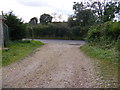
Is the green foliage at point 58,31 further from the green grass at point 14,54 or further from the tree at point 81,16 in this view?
the green grass at point 14,54

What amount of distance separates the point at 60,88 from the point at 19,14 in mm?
14868

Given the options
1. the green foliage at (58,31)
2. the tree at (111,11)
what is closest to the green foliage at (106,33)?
the tree at (111,11)

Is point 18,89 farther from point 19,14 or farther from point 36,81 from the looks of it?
point 19,14

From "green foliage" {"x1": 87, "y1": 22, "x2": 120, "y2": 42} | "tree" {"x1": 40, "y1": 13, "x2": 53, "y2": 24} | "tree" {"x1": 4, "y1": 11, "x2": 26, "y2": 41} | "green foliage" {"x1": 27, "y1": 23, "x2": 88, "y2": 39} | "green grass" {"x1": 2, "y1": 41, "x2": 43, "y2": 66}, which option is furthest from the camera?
→ "tree" {"x1": 40, "y1": 13, "x2": 53, "y2": 24}

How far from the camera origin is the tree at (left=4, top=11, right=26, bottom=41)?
1590cm

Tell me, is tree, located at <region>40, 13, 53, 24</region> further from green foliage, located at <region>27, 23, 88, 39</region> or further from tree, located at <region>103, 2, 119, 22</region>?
tree, located at <region>103, 2, 119, 22</region>

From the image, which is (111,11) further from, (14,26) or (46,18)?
(46,18)

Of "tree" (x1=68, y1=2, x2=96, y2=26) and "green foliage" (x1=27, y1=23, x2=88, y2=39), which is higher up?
"tree" (x1=68, y1=2, x2=96, y2=26)

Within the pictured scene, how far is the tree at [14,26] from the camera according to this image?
1590 centimetres

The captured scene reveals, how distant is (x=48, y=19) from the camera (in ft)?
130

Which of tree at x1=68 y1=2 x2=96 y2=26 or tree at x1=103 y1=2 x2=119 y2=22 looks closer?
tree at x1=103 y1=2 x2=119 y2=22

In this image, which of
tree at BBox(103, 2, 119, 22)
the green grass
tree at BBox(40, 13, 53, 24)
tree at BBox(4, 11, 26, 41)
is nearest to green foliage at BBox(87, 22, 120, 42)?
tree at BBox(103, 2, 119, 22)

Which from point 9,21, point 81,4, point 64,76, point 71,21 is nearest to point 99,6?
point 81,4

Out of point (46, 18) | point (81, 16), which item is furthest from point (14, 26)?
point (46, 18)
